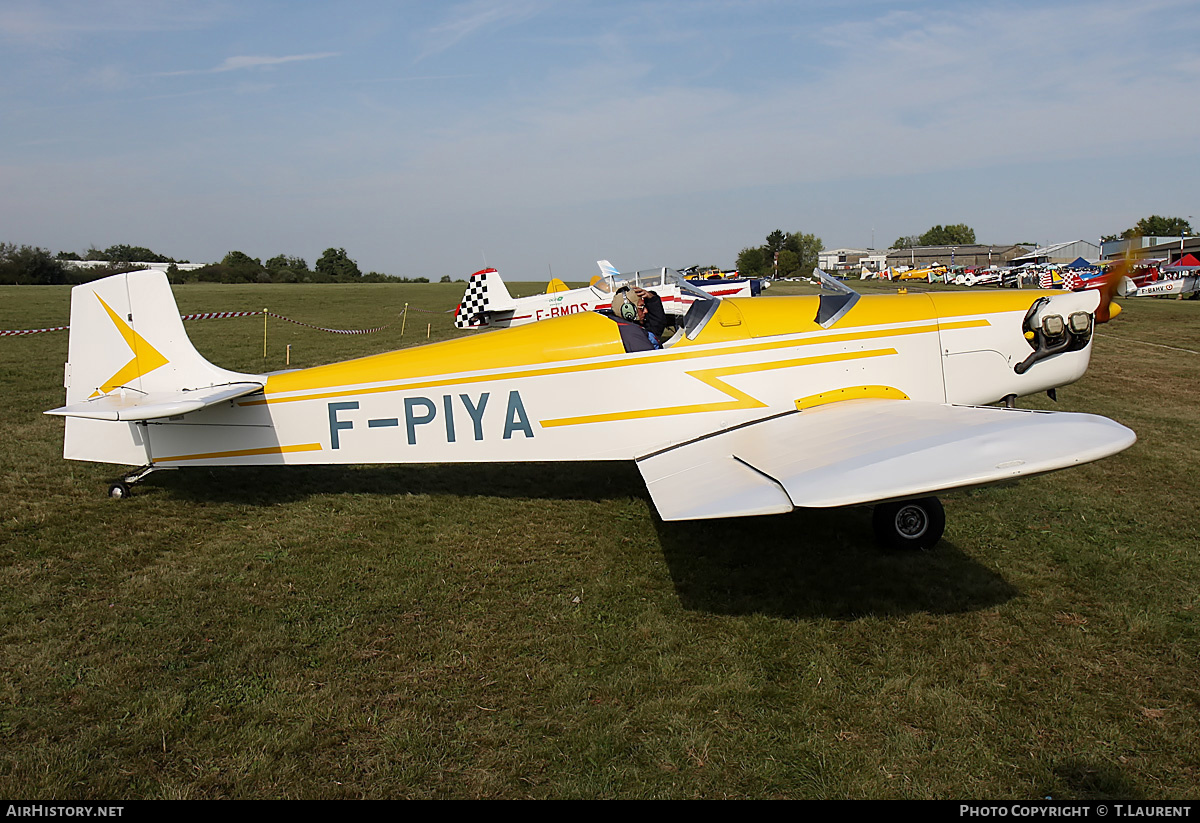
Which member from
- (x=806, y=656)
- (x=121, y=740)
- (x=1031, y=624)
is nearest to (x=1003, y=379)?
(x=1031, y=624)

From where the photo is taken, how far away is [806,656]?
355cm

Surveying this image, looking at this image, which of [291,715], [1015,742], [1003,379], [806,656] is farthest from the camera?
[1003,379]

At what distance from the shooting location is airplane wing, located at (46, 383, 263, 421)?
488cm

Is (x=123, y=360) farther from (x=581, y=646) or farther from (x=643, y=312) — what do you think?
(x=581, y=646)

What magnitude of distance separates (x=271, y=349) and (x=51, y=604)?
482 inches

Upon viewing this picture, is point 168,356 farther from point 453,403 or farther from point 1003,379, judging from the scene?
point 1003,379

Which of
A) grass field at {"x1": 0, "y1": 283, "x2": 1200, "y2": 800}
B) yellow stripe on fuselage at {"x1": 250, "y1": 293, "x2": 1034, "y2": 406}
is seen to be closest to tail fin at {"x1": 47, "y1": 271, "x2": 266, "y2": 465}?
grass field at {"x1": 0, "y1": 283, "x2": 1200, "y2": 800}

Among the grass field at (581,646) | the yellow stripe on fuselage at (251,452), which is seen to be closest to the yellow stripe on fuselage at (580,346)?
the yellow stripe on fuselage at (251,452)

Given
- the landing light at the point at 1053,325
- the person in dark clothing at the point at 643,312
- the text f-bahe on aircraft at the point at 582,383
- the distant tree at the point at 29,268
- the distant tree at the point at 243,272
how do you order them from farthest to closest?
1. the distant tree at the point at 243,272
2. the distant tree at the point at 29,268
3. the person in dark clothing at the point at 643,312
4. the landing light at the point at 1053,325
5. the text f-bahe on aircraft at the point at 582,383

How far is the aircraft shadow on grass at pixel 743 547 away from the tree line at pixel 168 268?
3054cm

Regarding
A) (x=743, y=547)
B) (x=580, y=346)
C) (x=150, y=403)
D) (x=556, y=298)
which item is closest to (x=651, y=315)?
(x=580, y=346)

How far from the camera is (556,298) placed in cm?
1855

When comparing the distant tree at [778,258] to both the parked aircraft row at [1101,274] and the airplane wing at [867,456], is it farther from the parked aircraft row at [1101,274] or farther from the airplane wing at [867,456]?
the airplane wing at [867,456]

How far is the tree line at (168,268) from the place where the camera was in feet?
167
